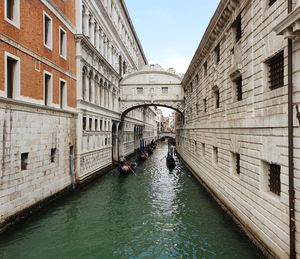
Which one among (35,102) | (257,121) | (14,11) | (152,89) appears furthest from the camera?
(152,89)

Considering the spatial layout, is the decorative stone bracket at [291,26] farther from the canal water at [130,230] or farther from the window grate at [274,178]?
the canal water at [130,230]

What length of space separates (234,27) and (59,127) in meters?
8.23

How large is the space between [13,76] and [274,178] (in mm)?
8220

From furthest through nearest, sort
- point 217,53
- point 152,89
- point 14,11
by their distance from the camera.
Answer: point 152,89
point 217,53
point 14,11

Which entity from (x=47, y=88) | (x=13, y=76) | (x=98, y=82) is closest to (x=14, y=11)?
(x=13, y=76)

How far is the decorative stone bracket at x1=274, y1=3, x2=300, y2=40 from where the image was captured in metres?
4.93

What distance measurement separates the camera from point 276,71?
22.3 feet

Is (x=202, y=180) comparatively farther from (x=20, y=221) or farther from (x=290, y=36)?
(x=290, y=36)

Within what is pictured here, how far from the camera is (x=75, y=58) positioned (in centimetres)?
1508

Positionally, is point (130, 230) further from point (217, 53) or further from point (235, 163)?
point (217, 53)

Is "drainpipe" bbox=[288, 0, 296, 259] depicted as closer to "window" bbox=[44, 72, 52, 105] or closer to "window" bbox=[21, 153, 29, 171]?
"window" bbox=[21, 153, 29, 171]

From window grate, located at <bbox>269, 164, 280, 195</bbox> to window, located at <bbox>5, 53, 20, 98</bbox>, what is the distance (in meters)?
7.82

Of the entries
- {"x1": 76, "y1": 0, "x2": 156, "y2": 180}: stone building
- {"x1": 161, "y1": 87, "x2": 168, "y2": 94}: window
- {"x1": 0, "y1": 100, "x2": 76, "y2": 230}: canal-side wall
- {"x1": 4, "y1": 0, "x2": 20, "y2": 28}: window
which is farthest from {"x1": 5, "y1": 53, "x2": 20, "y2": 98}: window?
{"x1": 161, "y1": 87, "x2": 168, "y2": 94}: window

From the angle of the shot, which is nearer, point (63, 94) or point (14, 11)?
point (14, 11)
